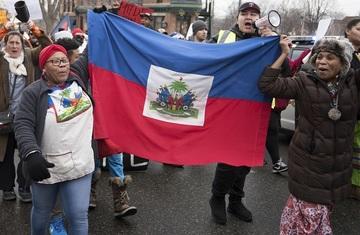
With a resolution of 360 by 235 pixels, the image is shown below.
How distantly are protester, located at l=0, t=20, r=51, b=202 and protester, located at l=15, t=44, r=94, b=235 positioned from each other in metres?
1.64

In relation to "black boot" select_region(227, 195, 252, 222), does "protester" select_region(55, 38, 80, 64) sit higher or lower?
higher

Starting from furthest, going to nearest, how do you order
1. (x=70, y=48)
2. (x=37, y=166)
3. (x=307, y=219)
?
(x=70, y=48), (x=307, y=219), (x=37, y=166)

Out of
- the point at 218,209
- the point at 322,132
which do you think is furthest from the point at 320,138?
the point at 218,209

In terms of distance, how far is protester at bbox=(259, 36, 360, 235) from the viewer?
3250mm

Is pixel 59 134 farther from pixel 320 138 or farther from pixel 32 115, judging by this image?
pixel 320 138

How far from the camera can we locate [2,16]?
6.40m

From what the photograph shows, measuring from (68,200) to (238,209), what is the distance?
1.97 metres

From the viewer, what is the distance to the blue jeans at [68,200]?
3.16 metres

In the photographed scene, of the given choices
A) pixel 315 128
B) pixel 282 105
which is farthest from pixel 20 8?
pixel 282 105

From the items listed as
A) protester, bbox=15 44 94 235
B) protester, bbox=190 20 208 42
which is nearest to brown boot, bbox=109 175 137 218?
protester, bbox=15 44 94 235

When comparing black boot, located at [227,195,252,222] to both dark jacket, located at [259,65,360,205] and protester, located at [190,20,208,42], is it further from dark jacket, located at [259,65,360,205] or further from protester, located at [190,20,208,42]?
protester, located at [190,20,208,42]

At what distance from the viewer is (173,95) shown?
12.6ft

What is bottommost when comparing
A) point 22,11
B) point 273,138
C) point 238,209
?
point 238,209

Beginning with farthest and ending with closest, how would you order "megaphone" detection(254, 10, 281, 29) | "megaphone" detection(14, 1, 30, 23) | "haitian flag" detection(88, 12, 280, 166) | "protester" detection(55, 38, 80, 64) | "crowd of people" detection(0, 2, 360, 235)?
"megaphone" detection(14, 1, 30, 23) < "protester" detection(55, 38, 80, 64) < "haitian flag" detection(88, 12, 280, 166) < "megaphone" detection(254, 10, 281, 29) < "crowd of people" detection(0, 2, 360, 235)
